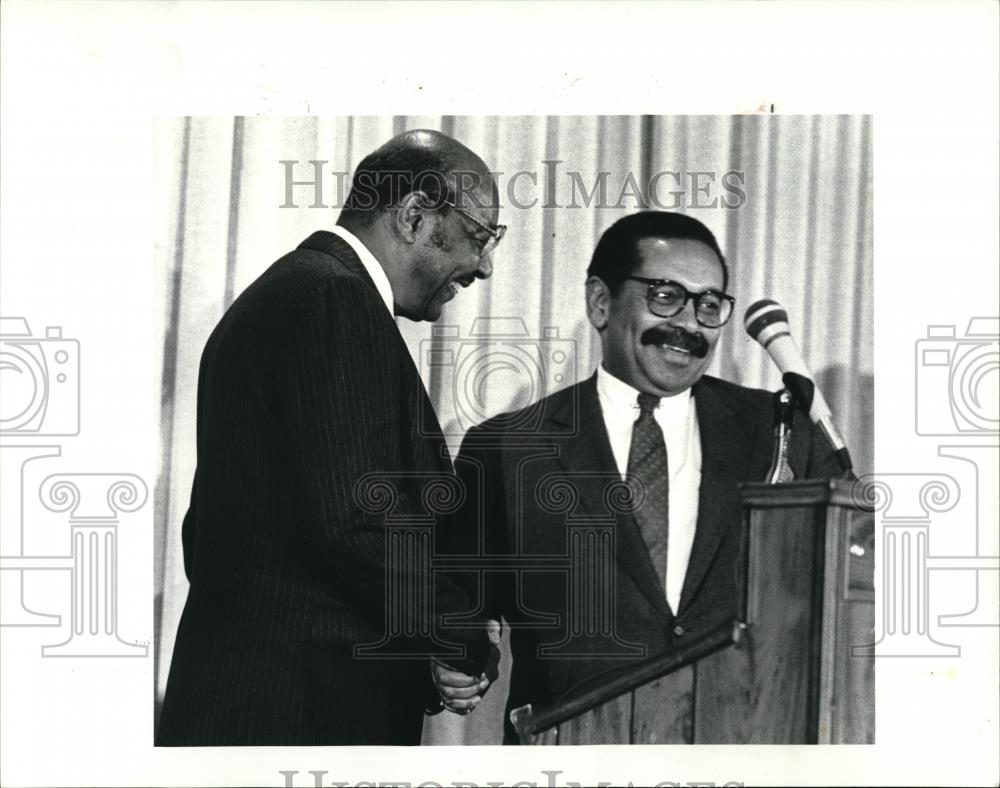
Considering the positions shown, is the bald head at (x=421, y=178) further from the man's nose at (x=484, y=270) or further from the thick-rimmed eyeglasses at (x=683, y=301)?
the thick-rimmed eyeglasses at (x=683, y=301)

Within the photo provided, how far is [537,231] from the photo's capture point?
3.04 m

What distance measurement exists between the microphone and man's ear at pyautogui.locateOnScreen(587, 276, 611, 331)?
0.33m

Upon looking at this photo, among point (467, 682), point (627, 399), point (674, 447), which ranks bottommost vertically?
point (467, 682)

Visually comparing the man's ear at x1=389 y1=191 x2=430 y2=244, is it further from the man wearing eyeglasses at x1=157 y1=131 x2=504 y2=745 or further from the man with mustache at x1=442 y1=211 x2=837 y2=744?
the man with mustache at x1=442 y1=211 x2=837 y2=744

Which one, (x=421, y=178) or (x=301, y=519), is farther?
(x=421, y=178)

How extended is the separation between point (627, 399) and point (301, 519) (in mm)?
810

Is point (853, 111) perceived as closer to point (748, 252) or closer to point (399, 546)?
point (748, 252)

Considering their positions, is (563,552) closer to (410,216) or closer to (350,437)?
(350,437)

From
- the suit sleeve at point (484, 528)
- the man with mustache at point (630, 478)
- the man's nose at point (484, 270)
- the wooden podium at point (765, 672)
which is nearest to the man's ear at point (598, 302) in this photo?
the man with mustache at point (630, 478)

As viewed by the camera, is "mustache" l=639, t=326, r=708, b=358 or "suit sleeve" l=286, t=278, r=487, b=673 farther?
"mustache" l=639, t=326, r=708, b=358

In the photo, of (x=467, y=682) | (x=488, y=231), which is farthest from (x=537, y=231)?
Result: (x=467, y=682)

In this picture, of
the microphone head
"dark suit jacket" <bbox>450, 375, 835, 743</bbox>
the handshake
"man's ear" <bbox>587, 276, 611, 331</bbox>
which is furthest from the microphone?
the handshake

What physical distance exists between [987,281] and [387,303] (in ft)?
4.66

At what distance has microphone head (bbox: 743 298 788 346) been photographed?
10.0 feet
